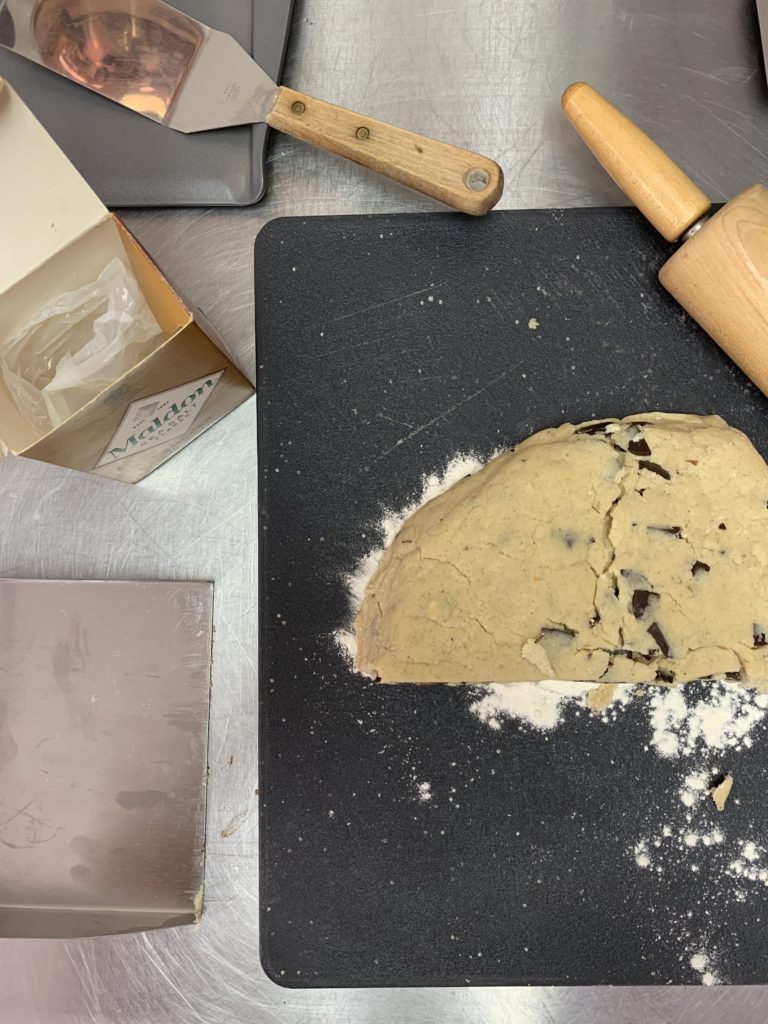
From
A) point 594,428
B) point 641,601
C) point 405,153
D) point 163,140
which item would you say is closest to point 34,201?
point 163,140

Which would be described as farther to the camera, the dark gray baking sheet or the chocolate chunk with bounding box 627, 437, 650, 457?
the dark gray baking sheet

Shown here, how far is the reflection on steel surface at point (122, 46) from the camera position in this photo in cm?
89

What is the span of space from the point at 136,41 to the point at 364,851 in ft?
3.38

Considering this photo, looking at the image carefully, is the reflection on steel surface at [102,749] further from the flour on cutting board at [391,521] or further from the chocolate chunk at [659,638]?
the chocolate chunk at [659,638]

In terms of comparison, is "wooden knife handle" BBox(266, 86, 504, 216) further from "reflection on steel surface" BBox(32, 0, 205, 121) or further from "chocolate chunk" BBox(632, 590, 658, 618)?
"chocolate chunk" BBox(632, 590, 658, 618)

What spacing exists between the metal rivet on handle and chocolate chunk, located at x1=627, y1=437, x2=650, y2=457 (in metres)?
0.34

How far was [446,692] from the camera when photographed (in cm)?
86

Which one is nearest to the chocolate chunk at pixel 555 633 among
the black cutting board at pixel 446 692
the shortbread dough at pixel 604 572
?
the shortbread dough at pixel 604 572

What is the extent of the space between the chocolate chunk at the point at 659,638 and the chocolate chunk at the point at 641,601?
18 millimetres

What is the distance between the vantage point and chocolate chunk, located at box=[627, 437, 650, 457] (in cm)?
78

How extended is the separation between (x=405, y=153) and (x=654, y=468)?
18.0 inches

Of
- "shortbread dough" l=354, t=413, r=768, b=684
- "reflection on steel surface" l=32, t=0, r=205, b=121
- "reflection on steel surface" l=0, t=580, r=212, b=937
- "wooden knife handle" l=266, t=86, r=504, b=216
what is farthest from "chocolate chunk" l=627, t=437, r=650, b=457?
A: "reflection on steel surface" l=32, t=0, r=205, b=121

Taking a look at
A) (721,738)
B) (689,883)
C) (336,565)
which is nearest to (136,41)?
(336,565)

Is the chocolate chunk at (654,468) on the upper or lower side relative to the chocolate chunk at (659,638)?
upper
